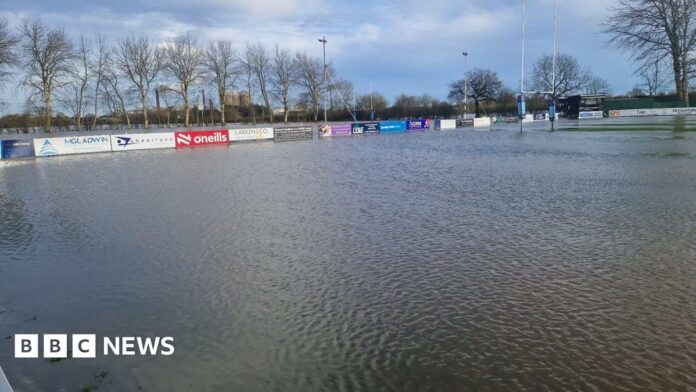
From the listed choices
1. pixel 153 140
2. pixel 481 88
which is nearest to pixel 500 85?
pixel 481 88

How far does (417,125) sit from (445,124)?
5.36 meters

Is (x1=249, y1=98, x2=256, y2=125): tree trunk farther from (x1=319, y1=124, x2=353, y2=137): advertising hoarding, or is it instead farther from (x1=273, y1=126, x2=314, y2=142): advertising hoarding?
(x1=273, y1=126, x2=314, y2=142): advertising hoarding

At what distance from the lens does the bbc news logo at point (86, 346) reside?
16.7ft

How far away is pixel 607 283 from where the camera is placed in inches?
258

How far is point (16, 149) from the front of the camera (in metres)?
31.6

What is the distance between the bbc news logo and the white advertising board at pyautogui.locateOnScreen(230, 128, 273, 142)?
39.0 metres

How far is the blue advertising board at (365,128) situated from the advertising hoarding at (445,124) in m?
12.0

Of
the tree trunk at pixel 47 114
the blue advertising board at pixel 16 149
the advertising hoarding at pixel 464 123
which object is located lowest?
the blue advertising board at pixel 16 149

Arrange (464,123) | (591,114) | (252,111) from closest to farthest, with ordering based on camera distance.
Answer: (464,123) → (591,114) → (252,111)

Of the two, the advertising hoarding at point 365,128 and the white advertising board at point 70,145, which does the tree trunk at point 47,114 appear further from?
the advertising hoarding at point 365,128

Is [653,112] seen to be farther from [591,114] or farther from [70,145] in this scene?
[70,145]

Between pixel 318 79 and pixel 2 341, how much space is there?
89.5 m

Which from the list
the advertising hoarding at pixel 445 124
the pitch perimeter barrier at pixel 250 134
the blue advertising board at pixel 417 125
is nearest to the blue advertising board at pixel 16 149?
the pitch perimeter barrier at pixel 250 134

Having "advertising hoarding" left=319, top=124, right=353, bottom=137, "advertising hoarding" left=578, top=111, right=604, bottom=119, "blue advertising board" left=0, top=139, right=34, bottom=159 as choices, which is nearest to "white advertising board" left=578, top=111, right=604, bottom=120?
"advertising hoarding" left=578, top=111, right=604, bottom=119
